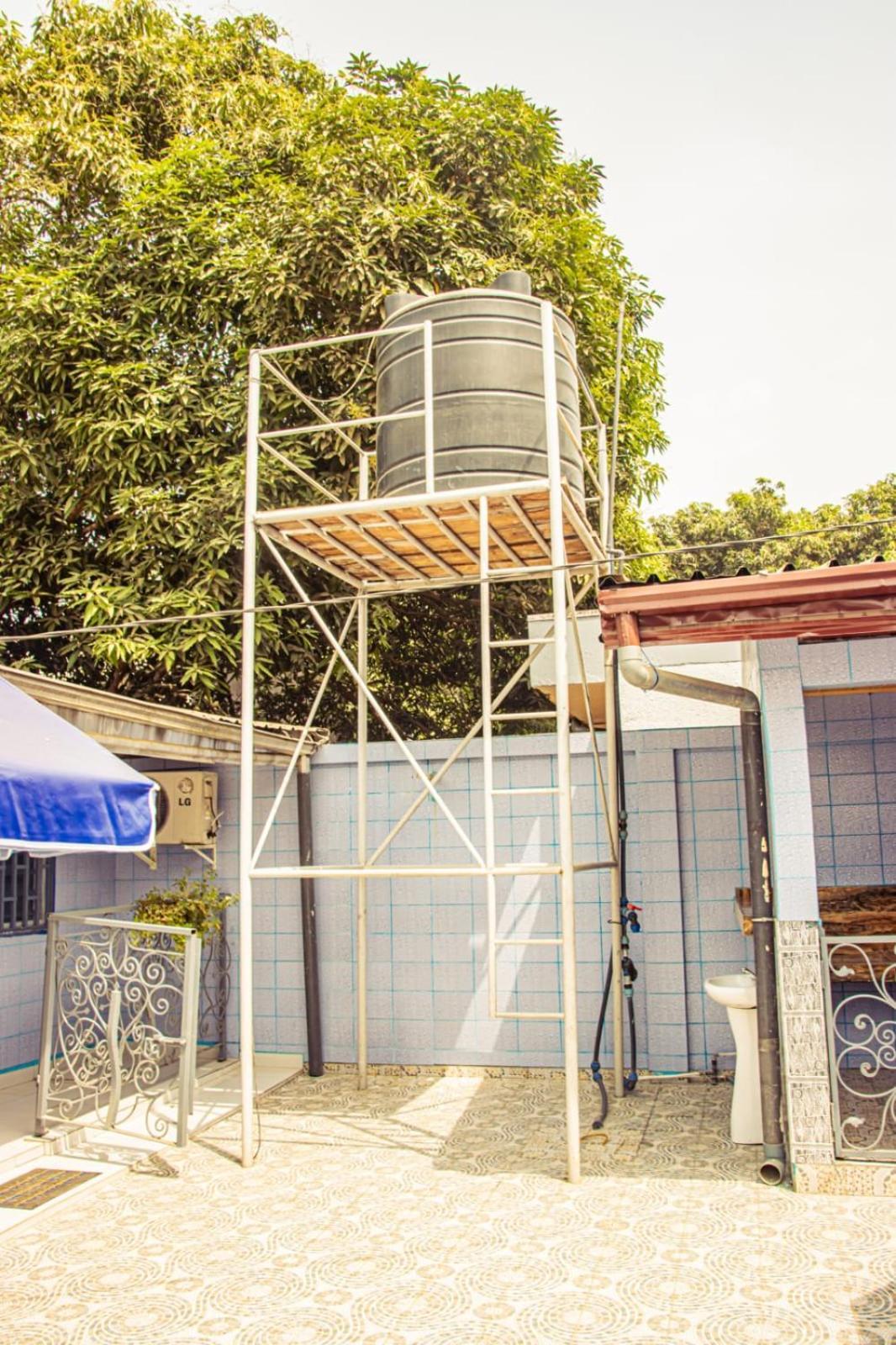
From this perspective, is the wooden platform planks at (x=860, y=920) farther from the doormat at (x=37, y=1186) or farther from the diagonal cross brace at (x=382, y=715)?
the doormat at (x=37, y=1186)

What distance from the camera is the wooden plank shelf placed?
18.6 ft

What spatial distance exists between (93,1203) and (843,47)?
867 centimetres

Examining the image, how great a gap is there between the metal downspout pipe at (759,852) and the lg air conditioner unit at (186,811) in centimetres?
399

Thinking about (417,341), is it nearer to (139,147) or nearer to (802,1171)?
(802,1171)

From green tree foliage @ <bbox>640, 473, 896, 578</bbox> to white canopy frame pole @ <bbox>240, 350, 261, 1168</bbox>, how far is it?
17.2m

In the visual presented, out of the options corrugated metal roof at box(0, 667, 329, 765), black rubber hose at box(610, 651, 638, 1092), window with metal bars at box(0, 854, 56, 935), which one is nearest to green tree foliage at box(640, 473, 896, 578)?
black rubber hose at box(610, 651, 638, 1092)

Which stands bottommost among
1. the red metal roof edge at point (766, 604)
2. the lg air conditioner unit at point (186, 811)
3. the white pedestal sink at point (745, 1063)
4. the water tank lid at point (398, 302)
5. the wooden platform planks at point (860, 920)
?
the white pedestal sink at point (745, 1063)

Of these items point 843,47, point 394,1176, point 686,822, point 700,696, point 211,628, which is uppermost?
point 843,47

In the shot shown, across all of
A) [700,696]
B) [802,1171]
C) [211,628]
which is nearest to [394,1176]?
[802,1171]

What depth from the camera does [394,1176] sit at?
17.4 ft

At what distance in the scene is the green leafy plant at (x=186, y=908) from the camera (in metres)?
7.16

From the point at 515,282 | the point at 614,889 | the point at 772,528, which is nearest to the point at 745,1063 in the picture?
the point at 614,889

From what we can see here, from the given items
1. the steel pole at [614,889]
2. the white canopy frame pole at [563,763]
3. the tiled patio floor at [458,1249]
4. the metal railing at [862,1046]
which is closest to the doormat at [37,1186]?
the tiled patio floor at [458,1249]

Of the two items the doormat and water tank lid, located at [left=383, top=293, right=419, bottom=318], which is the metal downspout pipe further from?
the doormat
